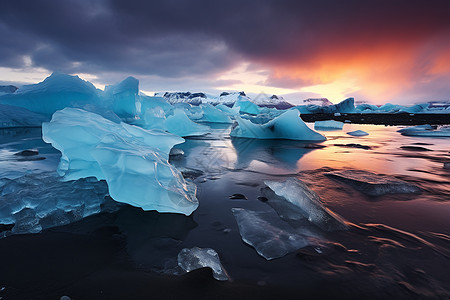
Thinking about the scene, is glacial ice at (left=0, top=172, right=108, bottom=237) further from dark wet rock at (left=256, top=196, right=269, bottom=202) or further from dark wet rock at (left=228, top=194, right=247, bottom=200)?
dark wet rock at (left=256, top=196, right=269, bottom=202)

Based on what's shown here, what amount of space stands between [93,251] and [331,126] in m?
13.9

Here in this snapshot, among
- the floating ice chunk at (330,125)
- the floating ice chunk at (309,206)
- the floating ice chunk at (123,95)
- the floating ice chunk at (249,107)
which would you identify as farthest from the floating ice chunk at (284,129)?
the floating ice chunk at (249,107)

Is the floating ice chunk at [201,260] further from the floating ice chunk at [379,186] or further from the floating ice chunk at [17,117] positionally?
the floating ice chunk at [17,117]

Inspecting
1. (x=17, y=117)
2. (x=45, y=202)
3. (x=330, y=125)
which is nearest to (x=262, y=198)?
(x=45, y=202)

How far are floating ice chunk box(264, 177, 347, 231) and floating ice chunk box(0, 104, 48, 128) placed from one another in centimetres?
1340

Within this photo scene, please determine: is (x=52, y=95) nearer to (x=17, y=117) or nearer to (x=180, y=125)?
(x=17, y=117)

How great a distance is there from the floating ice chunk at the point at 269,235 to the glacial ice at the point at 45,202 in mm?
1393

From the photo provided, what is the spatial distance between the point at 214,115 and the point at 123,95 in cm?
749

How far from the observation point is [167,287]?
3.85 ft

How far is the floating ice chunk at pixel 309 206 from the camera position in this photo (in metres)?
1.77

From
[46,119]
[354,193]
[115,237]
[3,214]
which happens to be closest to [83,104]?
[46,119]

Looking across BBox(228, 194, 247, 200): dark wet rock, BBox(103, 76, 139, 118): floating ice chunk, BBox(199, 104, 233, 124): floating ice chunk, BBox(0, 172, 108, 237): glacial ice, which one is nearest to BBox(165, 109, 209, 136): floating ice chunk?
BBox(103, 76, 139, 118): floating ice chunk

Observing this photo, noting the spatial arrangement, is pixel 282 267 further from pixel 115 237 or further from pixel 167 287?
pixel 115 237

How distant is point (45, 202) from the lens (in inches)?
78.2
